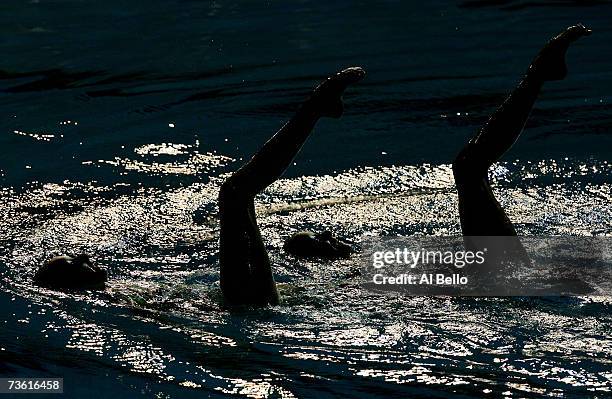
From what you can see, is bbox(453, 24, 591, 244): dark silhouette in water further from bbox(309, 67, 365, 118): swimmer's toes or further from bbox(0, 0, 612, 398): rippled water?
bbox(309, 67, 365, 118): swimmer's toes

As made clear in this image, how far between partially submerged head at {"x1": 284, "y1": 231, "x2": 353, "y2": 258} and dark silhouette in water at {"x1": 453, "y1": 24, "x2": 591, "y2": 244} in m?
0.93

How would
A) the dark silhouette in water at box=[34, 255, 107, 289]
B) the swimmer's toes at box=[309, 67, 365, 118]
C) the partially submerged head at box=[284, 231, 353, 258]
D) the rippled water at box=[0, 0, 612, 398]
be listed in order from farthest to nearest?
1. the partially submerged head at box=[284, 231, 353, 258]
2. the dark silhouette in water at box=[34, 255, 107, 289]
3. the swimmer's toes at box=[309, 67, 365, 118]
4. the rippled water at box=[0, 0, 612, 398]

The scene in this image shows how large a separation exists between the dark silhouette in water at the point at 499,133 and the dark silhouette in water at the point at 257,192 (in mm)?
669

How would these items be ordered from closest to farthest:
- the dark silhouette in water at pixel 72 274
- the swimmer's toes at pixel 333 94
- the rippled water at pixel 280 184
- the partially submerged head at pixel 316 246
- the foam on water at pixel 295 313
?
the foam on water at pixel 295 313
the rippled water at pixel 280 184
the swimmer's toes at pixel 333 94
the dark silhouette in water at pixel 72 274
the partially submerged head at pixel 316 246

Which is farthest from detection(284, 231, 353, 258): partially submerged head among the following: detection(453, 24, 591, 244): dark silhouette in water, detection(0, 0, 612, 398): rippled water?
detection(453, 24, 591, 244): dark silhouette in water

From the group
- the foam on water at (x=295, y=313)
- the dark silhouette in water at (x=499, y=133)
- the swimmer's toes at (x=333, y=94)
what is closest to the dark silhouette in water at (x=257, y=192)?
the swimmer's toes at (x=333, y=94)

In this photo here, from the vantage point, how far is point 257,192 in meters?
5.41

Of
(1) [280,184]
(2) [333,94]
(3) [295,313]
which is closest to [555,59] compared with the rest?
(2) [333,94]

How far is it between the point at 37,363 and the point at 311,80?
6051 millimetres

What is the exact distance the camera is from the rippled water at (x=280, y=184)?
4.99 meters

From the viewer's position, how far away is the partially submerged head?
634 cm

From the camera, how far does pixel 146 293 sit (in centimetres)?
586

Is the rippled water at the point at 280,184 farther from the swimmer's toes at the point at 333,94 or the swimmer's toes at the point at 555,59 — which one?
the swimmer's toes at the point at 555,59

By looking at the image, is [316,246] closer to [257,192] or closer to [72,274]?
[257,192]
